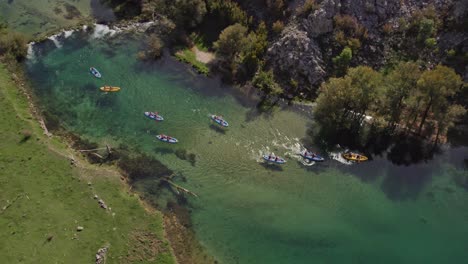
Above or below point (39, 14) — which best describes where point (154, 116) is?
below

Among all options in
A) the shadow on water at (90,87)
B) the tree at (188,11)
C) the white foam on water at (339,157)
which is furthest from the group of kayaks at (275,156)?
the tree at (188,11)

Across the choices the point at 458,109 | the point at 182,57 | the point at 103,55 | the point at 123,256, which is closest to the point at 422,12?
the point at 458,109

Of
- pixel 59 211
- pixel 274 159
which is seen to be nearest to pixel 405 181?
pixel 274 159

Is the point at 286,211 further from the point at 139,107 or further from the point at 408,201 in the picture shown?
the point at 139,107

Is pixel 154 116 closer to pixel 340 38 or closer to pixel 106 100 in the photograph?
pixel 106 100

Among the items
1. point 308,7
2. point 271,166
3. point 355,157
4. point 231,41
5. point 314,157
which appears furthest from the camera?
point 308,7
